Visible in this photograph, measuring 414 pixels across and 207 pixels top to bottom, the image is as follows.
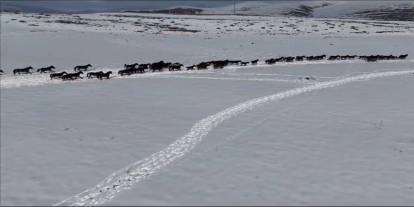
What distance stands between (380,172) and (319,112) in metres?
7.47

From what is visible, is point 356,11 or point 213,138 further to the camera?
point 356,11

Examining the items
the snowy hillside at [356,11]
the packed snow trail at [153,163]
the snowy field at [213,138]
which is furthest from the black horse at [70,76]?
the snowy hillside at [356,11]

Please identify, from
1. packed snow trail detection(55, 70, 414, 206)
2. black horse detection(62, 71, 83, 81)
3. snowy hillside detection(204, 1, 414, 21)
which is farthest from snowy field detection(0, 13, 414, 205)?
snowy hillside detection(204, 1, 414, 21)

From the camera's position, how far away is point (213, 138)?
17797mm

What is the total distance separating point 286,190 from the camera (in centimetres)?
1326

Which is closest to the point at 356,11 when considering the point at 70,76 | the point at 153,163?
the point at 70,76

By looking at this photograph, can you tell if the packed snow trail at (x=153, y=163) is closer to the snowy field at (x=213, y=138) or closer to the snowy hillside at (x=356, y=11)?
the snowy field at (x=213, y=138)

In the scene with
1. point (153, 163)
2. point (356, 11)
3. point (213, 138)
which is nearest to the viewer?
point (153, 163)

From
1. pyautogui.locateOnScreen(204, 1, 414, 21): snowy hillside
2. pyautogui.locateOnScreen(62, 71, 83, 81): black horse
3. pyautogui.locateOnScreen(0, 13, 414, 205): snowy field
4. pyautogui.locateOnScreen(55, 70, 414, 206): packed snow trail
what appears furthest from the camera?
pyautogui.locateOnScreen(204, 1, 414, 21): snowy hillside

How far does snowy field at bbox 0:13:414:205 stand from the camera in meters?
13.1

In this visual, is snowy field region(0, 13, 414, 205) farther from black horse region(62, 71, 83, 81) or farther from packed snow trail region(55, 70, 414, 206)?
black horse region(62, 71, 83, 81)

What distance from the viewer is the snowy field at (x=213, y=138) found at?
42.9ft

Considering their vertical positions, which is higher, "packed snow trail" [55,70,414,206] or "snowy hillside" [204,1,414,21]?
"snowy hillside" [204,1,414,21]

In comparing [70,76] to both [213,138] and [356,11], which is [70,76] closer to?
[213,138]
